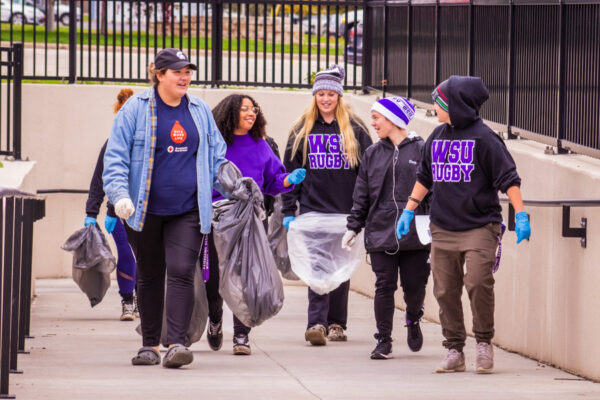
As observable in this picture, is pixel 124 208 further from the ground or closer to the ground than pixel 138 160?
closer to the ground

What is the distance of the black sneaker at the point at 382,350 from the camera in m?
8.58

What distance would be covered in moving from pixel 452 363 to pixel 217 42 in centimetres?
770

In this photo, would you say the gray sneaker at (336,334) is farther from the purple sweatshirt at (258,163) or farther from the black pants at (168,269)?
the black pants at (168,269)

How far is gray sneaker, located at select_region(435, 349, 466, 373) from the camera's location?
7883mm

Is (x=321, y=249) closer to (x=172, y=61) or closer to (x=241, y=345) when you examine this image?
(x=241, y=345)

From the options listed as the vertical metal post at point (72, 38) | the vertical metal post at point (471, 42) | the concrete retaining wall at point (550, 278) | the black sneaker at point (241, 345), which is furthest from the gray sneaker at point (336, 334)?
the vertical metal post at point (72, 38)

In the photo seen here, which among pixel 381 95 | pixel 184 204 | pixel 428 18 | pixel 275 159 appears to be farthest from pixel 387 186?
pixel 381 95

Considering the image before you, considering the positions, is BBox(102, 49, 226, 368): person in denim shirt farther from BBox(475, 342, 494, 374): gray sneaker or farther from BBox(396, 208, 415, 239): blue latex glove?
BBox(475, 342, 494, 374): gray sneaker

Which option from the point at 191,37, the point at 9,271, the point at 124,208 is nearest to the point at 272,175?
the point at 124,208

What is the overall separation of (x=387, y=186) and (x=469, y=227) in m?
1.15

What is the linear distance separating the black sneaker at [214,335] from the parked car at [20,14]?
6.42m

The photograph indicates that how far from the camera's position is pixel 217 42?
48.8 feet

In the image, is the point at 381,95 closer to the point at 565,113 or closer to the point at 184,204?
the point at 565,113

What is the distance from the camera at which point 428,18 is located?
491 inches
